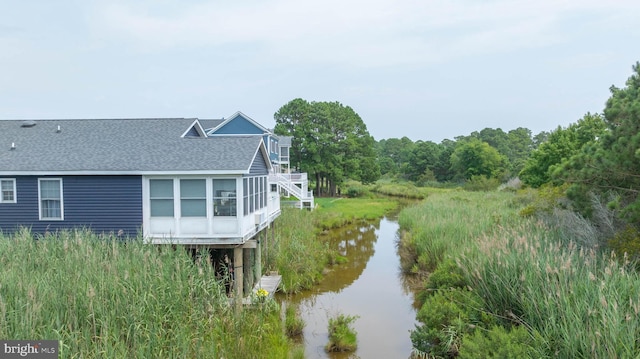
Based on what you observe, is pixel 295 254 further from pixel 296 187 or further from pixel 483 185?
pixel 483 185

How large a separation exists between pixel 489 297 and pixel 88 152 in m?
12.7

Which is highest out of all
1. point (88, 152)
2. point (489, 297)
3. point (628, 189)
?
point (88, 152)

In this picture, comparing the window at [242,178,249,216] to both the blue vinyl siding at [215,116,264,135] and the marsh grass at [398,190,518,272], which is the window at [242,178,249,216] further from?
the blue vinyl siding at [215,116,264,135]

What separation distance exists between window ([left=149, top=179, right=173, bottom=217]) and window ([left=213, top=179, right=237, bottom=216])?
142 cm

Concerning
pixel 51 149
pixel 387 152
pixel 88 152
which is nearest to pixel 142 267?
pixel 88 152

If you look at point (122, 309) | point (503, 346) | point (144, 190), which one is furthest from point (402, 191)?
point (122, 309)

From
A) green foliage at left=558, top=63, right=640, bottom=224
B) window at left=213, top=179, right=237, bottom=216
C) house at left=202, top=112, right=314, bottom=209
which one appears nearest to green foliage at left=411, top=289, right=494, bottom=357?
green foliage at left=558, top=63, right=640, bottom=224

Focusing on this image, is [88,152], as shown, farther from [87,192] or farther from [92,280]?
[92,280]

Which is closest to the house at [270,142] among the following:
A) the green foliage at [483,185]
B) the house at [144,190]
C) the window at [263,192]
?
the window at [263,192]

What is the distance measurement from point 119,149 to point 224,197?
438 cm

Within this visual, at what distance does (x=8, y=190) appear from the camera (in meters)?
14.4

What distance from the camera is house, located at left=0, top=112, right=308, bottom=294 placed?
13.4m

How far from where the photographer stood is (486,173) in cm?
6047

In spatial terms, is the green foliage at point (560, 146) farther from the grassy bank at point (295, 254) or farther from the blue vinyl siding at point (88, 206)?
the blue vinyl siding at point (88, 206)
